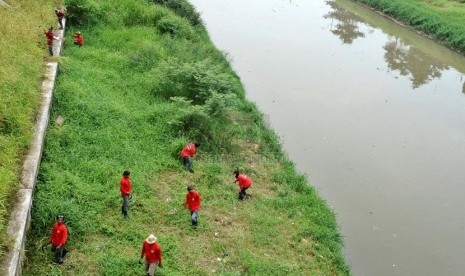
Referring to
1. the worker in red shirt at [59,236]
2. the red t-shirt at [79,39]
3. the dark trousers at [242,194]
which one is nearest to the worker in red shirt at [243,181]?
the dark trousers at [242,194]

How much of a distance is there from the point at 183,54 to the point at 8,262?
11.2m

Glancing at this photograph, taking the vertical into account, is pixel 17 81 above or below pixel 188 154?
above

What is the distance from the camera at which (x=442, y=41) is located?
2669cm

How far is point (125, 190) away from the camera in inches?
340

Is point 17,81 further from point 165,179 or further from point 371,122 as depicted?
point 371,122

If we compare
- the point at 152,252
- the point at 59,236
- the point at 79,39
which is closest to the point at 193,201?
the point at 152,252

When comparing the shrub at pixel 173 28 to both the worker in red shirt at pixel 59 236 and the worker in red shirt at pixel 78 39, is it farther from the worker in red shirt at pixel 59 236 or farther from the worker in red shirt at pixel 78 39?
the worker in red shirt at pixel 59 236

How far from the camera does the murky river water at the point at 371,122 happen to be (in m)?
10.9

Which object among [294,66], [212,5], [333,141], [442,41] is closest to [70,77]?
[333,141]

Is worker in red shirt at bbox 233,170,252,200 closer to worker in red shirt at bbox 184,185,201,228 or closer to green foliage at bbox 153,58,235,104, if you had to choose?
worker in red shirt at bbox 184,185,201,228

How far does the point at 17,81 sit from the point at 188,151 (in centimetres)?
438

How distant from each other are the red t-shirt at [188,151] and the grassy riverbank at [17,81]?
335 centimetres

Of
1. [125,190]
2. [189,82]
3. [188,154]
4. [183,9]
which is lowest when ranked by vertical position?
[183,9]

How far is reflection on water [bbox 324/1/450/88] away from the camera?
72.1 feet
